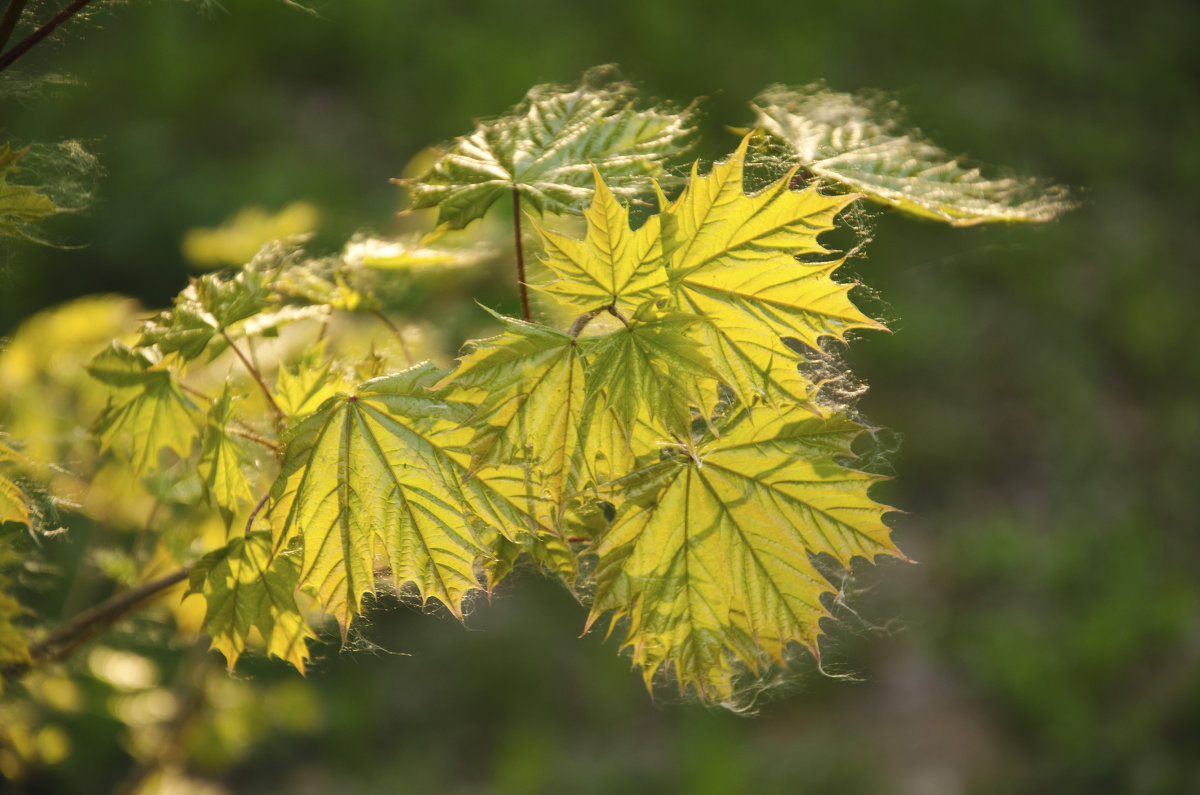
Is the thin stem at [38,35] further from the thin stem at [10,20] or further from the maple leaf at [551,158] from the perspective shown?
the maple leaf at [551,158]

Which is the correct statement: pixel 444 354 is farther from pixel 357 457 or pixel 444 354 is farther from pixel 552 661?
pixel 552 661

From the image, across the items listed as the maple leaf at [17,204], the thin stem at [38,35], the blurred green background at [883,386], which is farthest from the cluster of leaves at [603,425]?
the blurred green background at [883,386]

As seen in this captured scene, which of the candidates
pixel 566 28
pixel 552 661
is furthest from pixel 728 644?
pixel 566 28

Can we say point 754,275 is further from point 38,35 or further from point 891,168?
point 38,35

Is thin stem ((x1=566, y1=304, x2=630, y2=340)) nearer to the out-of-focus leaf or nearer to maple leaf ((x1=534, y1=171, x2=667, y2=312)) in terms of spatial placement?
maple leaf ((x1=534, y1=171, x2=667, y2=312))

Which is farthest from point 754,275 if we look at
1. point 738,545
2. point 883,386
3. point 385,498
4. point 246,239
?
point 883,386

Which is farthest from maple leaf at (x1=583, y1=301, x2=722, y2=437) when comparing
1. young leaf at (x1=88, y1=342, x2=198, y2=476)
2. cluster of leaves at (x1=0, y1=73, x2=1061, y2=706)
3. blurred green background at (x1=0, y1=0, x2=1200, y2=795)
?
blurred green background at (x1=0, y1=0, x2=1200, y2=795)

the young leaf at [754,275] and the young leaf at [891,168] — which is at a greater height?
the young leaf at [891,168]
